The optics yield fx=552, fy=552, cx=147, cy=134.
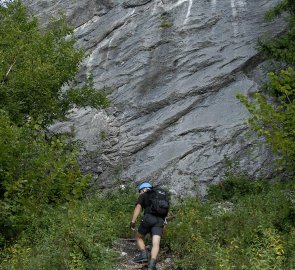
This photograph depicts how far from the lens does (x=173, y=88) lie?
19.9 meters

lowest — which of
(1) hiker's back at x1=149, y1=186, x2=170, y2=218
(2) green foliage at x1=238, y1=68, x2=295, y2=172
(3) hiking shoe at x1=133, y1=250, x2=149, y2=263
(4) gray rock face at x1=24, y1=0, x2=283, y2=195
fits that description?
(4) gray rock face at x1=24, y1=0, x2=283, y2=195

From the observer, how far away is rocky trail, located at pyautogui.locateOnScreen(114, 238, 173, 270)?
34.6 ft

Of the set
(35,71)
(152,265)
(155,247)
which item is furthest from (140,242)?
(35,71)

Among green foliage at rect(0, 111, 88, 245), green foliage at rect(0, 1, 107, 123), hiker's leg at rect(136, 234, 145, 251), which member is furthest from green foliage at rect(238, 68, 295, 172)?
green foliage at rect(0, 1, 107, 123)

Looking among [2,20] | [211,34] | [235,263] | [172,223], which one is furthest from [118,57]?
[235,263]

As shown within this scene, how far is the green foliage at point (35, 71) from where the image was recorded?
14609 mm

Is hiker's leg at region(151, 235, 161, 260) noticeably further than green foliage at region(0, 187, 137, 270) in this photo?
Yes

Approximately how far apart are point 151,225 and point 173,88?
373 inches

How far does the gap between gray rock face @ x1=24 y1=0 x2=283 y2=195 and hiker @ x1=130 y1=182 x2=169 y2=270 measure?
16.2ft

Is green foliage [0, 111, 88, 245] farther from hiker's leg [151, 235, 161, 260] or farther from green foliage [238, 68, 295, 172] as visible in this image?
green foliage [238, 68, 295, 172]

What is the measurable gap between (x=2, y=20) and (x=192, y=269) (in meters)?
11.5

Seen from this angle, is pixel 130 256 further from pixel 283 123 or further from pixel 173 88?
pixel 173 88

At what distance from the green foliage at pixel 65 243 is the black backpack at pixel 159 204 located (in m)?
1.07

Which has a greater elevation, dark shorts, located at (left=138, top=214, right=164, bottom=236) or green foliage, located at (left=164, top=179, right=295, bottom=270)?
dark shorts, located at (left=138, top=214, right=164, bottom=236)
